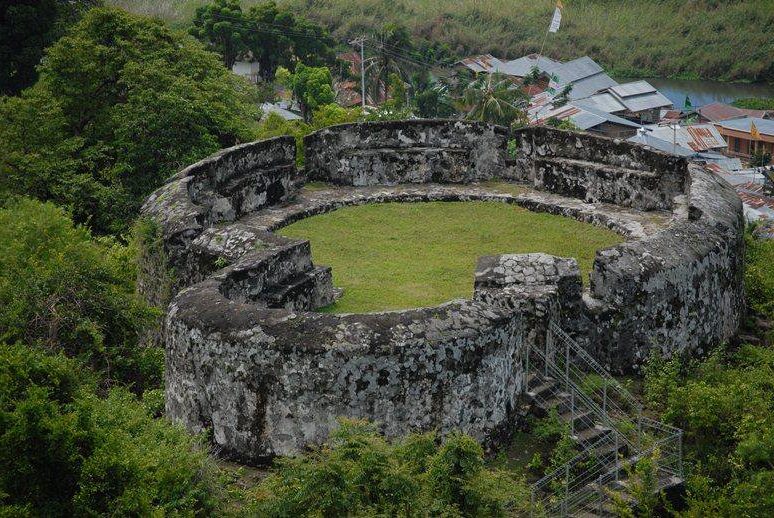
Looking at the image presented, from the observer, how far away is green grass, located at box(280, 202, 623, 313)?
51.5 feet

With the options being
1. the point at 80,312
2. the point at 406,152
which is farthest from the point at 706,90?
the point at 80,312

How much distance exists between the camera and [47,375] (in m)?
10.6

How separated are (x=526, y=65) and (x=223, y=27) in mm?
21941

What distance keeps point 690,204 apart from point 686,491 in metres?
5.58

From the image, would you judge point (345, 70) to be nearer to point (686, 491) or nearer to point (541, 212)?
point (541, 212)

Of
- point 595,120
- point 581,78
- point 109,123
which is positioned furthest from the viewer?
point 581,78

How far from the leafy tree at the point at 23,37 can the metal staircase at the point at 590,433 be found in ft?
86.7

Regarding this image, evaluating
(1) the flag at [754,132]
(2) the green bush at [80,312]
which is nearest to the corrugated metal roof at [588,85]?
(1) the flag at [754,132]

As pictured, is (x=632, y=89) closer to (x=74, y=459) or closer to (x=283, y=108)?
(x=283, y=108)

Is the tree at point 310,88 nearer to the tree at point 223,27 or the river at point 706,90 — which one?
the tree at point 223,27

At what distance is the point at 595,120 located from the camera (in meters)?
56.2

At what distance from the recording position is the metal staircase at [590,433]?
1185 centimetres

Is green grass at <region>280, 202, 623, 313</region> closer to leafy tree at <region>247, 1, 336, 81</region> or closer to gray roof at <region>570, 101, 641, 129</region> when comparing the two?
gray roof at <region>570, 101, 641, 129</region>

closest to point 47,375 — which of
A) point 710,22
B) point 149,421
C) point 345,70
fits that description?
point 149,421
